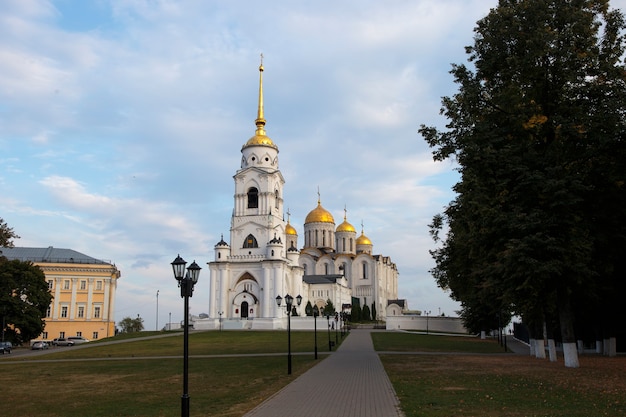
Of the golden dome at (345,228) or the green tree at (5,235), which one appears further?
the golden dome at (345,228)

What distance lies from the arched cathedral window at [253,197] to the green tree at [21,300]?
3054 centimetres

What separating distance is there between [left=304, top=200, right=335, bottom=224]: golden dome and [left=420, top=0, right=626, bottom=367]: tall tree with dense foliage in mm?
86293

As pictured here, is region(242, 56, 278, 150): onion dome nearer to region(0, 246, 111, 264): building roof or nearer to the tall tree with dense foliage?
region(0, 246, 111, 264): building roof

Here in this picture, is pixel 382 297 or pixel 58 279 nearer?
pixel 58 279

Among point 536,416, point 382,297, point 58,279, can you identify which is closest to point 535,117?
point 536,416

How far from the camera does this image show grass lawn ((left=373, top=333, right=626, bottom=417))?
543 inches

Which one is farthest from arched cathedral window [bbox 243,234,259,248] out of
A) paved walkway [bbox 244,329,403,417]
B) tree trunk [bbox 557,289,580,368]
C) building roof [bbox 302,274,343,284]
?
tree trunk [bbox 557,289,580,368]

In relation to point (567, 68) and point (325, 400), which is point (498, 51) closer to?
point (567, 68)

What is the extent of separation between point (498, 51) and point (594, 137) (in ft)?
19.6

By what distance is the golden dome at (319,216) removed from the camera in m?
112

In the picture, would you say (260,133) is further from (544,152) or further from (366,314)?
(544,152)

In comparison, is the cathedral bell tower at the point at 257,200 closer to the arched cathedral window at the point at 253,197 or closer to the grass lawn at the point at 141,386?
the arched cathedral window at the point at 253,197

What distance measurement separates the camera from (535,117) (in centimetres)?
2306

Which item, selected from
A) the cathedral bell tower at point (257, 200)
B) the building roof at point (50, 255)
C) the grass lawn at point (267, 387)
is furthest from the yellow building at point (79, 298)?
the grass lawn at point (267, 387)
